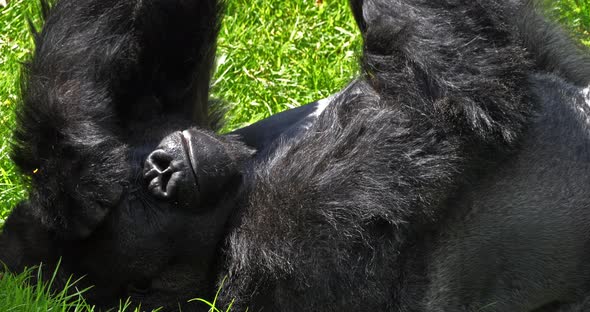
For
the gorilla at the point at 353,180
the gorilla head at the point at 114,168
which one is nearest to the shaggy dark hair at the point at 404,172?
the gorilla at the point at 353,180

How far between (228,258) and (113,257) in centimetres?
35

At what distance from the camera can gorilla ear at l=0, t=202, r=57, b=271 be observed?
2.93 meters

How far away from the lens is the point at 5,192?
3994mm

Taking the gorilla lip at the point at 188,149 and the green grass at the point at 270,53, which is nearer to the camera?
the gorilla lip at the point at 188,149

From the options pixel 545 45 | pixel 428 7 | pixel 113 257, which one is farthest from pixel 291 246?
pixel 545 45

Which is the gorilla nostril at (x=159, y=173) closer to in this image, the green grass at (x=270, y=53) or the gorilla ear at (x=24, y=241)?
the gorilla ear at (x=24, y=241)

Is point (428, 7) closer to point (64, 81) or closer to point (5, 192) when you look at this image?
point (64, 81)

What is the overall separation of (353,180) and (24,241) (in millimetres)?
1070

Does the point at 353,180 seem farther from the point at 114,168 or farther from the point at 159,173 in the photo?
the point at 114,168

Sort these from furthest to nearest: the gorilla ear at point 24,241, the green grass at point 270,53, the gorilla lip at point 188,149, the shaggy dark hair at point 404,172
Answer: the green grass at point 270,53
the gorilla ear at point 24,241
the gorilla lip at point 188,149
the shaggy dark hair at point 404,172

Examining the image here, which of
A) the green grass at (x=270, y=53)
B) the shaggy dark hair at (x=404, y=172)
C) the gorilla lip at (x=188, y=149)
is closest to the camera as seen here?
the shaggy dark hair at (x=404, y=172)

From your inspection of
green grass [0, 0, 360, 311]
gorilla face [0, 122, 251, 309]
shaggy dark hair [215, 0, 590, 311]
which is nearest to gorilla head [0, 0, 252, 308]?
gorilla face [0, 122, 251, 309]

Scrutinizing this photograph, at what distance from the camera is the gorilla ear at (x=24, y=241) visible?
2932 mm

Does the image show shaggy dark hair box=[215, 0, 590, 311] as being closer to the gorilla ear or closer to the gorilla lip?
the gorilla lip
